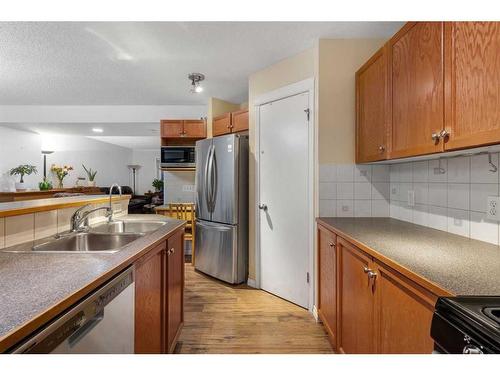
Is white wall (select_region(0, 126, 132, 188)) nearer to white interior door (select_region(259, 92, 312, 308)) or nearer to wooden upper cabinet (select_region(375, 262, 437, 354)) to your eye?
white interior door (select_region(259, 92, 312, 308))

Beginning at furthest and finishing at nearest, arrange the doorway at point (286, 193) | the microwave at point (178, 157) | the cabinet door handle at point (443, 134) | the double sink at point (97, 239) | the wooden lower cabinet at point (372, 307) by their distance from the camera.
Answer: the microwave at point (178, 157) → the doorway at point (286, 193) → the double sink at point (97, 239) → the cabinet door handle at point (443, 134) → the wooden lower cabinet at point (372, 307)

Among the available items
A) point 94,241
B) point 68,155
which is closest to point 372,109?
point 94,241

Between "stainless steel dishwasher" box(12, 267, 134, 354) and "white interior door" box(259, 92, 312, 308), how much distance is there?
1.65 meters

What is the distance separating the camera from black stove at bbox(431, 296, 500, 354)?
575mm

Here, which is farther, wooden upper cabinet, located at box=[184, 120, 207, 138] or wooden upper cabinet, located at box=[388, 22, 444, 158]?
wooden upper cabinet, located at box=[184, 120, 207, 138]

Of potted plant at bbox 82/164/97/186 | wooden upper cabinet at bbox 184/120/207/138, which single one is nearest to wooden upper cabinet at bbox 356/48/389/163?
wooden upper cabinet at bbox 184/120/207/138

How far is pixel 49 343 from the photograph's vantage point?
66cm

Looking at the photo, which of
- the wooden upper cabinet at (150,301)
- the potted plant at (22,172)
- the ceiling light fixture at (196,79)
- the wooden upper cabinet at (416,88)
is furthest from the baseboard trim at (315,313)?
the potted plant at (22,172)

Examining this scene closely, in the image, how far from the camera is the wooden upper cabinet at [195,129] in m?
3.87

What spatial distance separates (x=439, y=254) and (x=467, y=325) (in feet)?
1.85

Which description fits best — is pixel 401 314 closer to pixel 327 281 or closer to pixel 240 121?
pixel 327 281

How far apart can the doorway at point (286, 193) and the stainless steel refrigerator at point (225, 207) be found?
8.3 inches

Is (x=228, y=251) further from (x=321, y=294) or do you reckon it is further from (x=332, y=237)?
(x=332, y=237)

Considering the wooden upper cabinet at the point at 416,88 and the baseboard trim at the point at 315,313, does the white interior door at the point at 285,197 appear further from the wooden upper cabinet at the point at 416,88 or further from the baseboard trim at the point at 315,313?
the wooden upper cabinet at the point at 416,88
